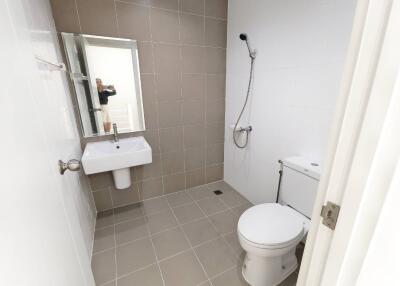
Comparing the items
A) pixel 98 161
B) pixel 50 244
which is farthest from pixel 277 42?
pixel 50 244

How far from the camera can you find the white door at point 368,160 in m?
0.36

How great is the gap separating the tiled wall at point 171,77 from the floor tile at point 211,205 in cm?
35

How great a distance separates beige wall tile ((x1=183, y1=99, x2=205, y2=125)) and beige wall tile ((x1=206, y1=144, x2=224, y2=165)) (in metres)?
0.43

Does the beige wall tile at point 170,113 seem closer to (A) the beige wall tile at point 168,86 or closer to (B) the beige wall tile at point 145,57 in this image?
(A) the beige wall tile at point 168,86

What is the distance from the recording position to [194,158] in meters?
2.50

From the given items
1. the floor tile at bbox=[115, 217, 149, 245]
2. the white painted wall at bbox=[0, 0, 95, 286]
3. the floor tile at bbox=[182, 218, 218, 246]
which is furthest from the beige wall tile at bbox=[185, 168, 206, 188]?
the white painted wall at bbox=[0, 0, 95, 286]

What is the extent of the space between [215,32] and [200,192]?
198 centimetres

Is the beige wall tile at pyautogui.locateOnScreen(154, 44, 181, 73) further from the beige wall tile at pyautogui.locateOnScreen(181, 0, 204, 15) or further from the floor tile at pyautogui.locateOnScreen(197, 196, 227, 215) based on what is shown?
the floor tile at pyautogui.locateOnScreen(197, 196, 227, 215)

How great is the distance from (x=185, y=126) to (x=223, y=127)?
21.8 inches

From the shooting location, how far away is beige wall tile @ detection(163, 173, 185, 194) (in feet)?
7.91

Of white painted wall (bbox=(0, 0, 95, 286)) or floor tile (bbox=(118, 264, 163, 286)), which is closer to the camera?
white painted wall (bbox=(0, 0, 95, 286))

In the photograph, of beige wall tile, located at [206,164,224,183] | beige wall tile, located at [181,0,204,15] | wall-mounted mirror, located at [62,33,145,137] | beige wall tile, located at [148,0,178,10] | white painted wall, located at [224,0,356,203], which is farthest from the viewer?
beige wall tile, located at [206,164,224,183]

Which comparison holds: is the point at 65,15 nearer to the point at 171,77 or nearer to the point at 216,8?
the point at 171,77

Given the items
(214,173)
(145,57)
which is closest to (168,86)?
(145,57)
